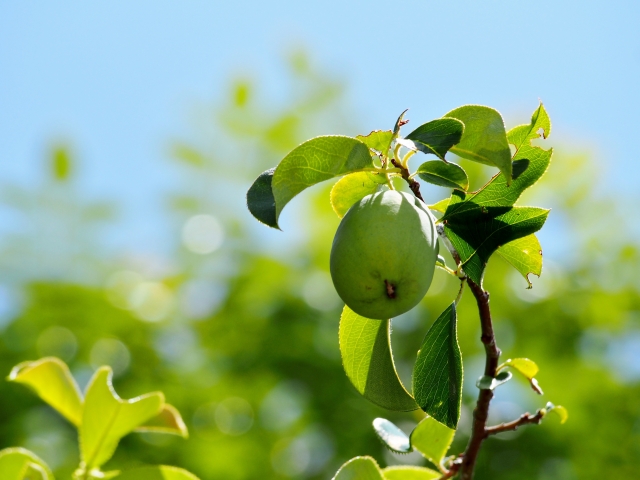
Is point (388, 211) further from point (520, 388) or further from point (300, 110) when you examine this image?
point (300, 110)

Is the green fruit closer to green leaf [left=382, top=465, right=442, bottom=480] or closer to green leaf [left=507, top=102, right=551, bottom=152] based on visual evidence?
green leaf [left=507, top=102, right=551, bottom=152]

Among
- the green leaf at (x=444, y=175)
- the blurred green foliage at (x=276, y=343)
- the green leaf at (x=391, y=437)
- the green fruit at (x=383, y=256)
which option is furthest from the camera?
the blurred green foliage at (x=276, y=343)

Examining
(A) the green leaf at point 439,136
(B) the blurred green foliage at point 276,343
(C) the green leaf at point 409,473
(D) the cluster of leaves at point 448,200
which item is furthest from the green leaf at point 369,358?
(B) the blurred green foliage at point 276,343

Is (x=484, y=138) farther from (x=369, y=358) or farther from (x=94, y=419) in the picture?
(x=94, y=419)

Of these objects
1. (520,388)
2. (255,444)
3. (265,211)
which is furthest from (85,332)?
(265,211)

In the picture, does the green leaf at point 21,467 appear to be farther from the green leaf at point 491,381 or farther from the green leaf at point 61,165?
the green leaf at point 61,165

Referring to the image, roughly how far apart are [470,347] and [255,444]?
4.45 ft

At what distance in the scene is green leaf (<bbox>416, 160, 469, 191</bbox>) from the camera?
0.98 meters

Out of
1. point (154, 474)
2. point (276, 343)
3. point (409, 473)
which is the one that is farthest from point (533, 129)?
point (276, 343)

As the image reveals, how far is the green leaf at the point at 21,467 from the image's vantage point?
1.17 m

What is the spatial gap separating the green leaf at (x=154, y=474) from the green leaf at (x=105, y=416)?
94mm

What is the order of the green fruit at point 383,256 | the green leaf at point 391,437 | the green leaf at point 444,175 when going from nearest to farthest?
the green fruit at point 383,256, the green leaf at point 444,175, the green leaf at point 391,437

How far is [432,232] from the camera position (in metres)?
0.94

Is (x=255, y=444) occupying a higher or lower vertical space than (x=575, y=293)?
lower
